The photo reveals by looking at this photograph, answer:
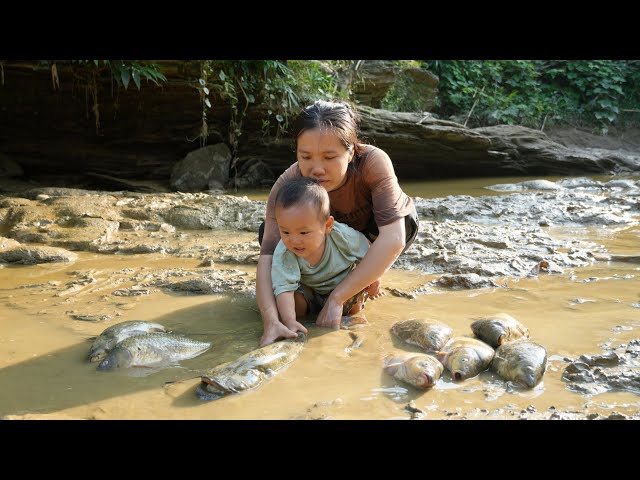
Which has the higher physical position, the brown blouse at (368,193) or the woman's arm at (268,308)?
the brown blouse at (368,193)

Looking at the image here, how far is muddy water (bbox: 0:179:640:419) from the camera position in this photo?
2336mm

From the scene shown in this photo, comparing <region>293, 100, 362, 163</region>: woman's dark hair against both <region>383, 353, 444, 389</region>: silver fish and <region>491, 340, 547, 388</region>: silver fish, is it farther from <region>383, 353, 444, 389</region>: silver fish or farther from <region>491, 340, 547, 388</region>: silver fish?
<region>491, 340, 547, 388</region>: silver fish

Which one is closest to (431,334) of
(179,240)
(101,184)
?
(179,240)

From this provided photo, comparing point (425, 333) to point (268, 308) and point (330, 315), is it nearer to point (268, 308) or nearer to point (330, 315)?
point (330, 315)

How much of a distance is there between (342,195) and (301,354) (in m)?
1.10

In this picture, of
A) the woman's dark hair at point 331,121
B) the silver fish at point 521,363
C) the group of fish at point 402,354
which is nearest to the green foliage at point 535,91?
the woman's dark hair at point 331,121

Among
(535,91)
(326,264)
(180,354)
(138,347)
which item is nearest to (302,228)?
(326,264)

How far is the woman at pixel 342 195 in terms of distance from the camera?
330 centimetres

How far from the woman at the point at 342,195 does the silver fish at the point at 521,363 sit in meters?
0.91

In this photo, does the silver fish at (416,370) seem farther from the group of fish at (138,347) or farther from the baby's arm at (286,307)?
the group of fish at (138,347)

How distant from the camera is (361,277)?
11.0 ft

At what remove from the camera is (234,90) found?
8328mm

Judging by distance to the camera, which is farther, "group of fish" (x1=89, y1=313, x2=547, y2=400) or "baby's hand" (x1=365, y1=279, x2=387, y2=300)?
"baby's hand" (x1=365, y1=279, x2=387, y2=300)

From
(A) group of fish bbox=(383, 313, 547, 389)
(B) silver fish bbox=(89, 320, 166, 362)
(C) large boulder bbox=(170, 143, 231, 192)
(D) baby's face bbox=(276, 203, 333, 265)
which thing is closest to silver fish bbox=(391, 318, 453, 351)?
(A) group of fish bbox=(383, 313, 547, 389)
